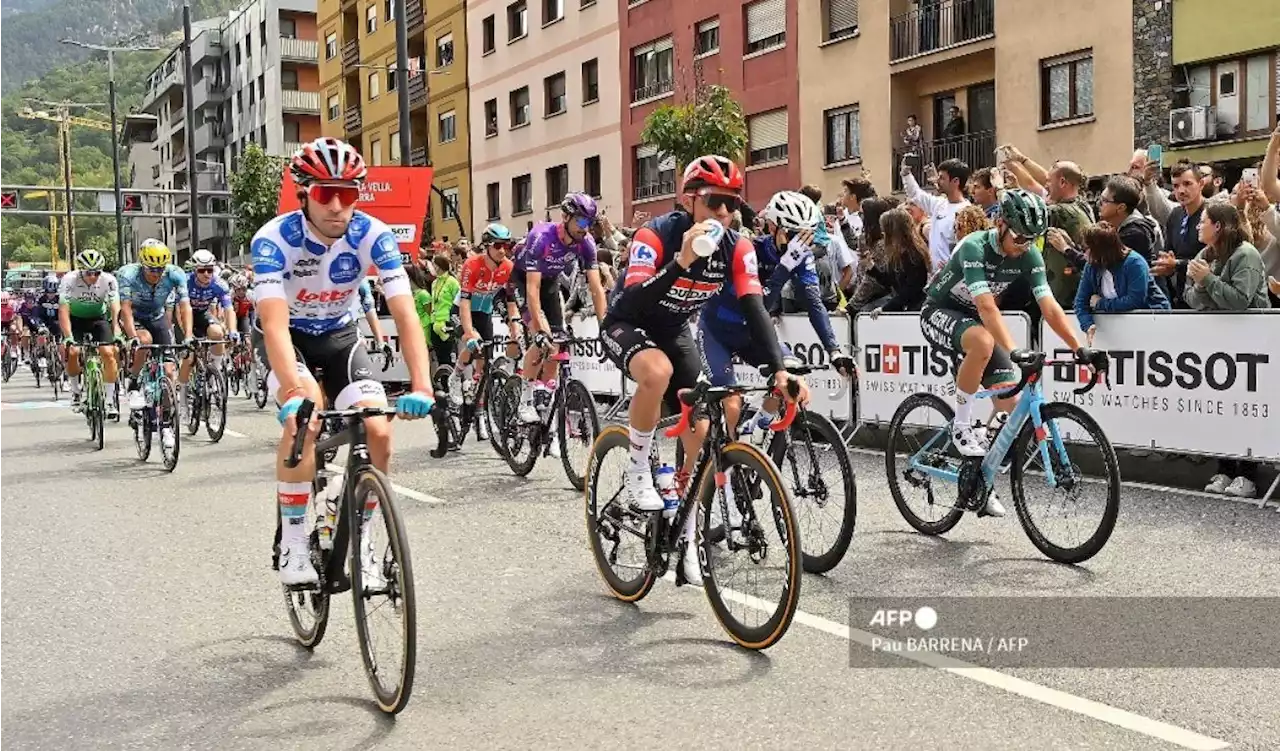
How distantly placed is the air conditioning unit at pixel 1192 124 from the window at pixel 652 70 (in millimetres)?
16065

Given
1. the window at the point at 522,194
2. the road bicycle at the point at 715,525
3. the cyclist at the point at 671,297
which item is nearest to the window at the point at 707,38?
the window at the point at 522,194

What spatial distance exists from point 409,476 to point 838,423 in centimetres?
421

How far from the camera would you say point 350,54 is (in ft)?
199

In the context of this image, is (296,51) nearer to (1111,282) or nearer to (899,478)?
(1111,282)

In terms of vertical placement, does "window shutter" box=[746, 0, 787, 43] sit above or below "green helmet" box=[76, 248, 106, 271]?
above

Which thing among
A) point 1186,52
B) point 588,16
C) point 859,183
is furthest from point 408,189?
point 588,16

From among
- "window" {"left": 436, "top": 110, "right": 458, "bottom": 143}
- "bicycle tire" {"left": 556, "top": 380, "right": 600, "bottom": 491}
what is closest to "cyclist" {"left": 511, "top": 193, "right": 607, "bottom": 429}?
"bicycle tire" {"left": 556, "top": 380, "right": 600, "bottom": 491}

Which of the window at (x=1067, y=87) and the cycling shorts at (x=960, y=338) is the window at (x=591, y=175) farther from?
the cycling shorts at (x=960, y=338)

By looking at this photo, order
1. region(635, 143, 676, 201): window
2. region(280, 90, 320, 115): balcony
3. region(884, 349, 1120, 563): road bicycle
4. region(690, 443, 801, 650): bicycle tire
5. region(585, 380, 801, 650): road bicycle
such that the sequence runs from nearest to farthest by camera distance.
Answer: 1. region(690, 443, 801, 650): bicycle tire
2. region(585, 380, 801, 650): road bicycle
3. region(884, 349, 1120, 563): road bicycle
4. region(635, 143, 676, 201): window
5. region(280, 90, 320, 115): balcony

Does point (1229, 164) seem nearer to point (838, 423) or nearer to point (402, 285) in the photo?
point (838, 423)

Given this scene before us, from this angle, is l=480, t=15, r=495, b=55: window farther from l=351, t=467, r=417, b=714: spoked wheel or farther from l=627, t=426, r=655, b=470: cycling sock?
l=351, t=467, r=417, b=714: spoked wheel

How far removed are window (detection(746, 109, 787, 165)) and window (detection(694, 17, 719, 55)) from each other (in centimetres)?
250

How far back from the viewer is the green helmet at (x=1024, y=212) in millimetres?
7090

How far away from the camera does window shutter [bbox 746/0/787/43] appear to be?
3303 cm
